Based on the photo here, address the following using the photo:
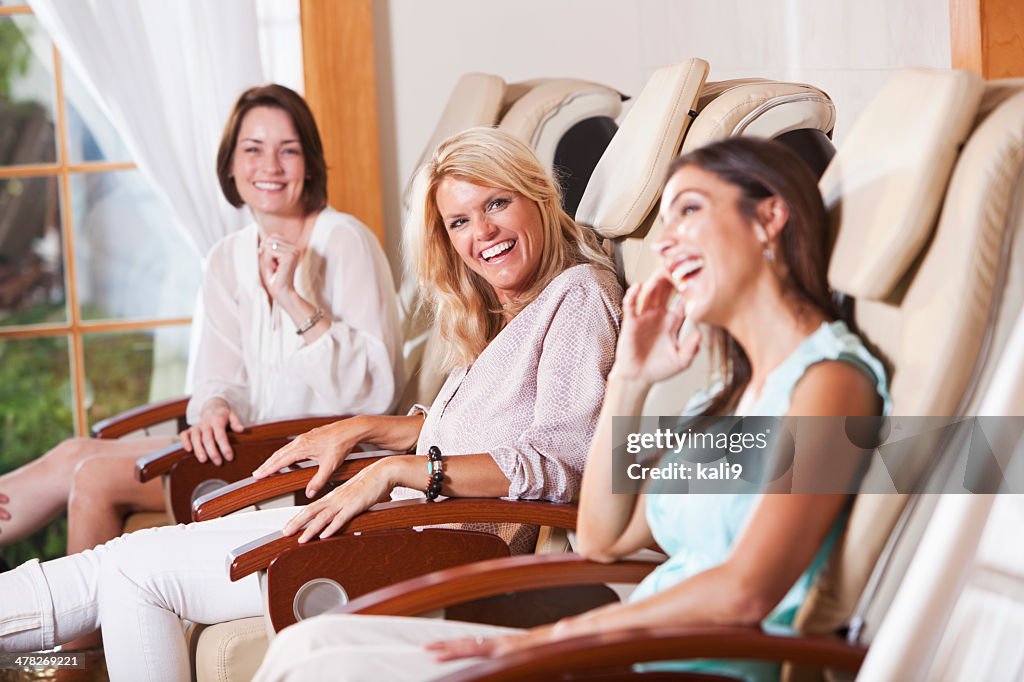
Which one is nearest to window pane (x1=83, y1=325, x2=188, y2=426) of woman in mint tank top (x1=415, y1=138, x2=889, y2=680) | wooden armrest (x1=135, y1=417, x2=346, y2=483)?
wooden armrest (x1=135, y1=417, x2=346, y2=483)

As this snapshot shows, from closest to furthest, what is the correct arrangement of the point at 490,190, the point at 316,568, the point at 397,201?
the point at 316,568 → the point at 490,190 → the point at 397,201

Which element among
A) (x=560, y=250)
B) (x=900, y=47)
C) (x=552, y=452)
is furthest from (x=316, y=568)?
(x=900, y=47)

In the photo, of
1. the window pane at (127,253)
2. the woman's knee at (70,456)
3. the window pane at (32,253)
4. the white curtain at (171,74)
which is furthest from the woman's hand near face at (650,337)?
the window pane at (32,253)

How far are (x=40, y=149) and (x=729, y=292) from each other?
3.08 meters

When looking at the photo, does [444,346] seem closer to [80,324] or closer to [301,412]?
[301,412]

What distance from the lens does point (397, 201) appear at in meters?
3.60

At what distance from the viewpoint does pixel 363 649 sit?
1.34 meters

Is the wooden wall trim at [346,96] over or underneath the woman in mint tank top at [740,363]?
over

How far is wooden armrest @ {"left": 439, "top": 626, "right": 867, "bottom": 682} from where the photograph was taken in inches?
45.1

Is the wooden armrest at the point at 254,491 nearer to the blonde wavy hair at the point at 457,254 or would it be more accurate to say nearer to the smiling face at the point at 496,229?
the blonde wavy hair at the point at 457,254

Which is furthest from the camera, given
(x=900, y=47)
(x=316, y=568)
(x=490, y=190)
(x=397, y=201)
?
(x=397, y=201)

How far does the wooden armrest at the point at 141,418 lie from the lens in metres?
2.83

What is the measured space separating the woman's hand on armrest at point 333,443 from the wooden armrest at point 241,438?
29cm

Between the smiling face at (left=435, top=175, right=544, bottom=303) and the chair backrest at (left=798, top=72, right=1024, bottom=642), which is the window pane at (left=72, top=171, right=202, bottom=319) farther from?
the chair backrest at (left=798, top=72, right=1024, bottom=642)
